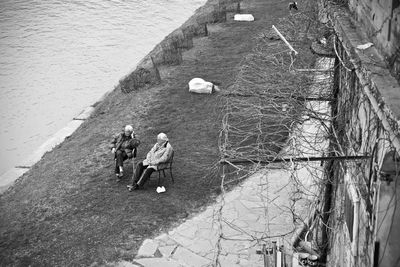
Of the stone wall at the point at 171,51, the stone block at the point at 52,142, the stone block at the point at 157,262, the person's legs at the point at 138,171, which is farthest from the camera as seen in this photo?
the stone wall at the point at 171,51

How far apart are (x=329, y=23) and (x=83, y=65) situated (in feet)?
51.9

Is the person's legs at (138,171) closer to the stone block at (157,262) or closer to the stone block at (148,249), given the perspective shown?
the stone block at (148,249)

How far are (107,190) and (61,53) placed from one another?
13.6 metres

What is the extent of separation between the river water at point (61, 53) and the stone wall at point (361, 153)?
34.2 ft

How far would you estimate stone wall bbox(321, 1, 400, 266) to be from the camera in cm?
459

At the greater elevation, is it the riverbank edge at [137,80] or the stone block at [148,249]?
the stone block at [148,249]

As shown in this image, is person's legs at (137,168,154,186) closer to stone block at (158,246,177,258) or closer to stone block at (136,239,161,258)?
stone block at (136,239,161,258)

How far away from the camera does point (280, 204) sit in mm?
10023

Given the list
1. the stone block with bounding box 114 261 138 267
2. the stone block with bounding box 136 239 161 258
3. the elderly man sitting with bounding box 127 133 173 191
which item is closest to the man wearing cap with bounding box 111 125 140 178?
the elderly man sitting with bounding box 127 133 173 191

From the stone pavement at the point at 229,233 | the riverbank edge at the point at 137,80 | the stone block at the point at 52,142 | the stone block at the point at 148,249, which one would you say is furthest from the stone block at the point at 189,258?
the stone block at the point at 52,142

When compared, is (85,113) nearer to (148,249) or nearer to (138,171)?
(138,171)

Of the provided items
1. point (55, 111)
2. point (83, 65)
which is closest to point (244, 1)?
point (83, 65)

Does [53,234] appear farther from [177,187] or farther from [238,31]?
[238,31]

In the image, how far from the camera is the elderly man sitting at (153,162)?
10.6 meters
